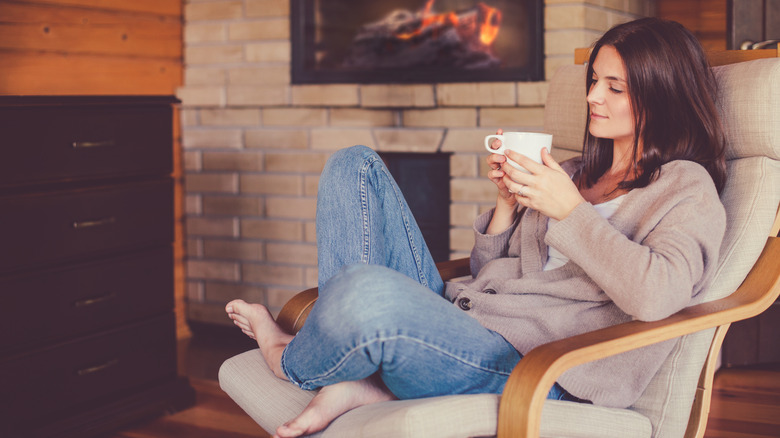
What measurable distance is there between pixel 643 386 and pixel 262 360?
2.11ft

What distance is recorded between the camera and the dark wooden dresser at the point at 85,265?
6.21 ft

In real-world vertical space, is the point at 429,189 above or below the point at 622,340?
above

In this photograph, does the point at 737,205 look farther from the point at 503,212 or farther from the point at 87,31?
the point at 87,31

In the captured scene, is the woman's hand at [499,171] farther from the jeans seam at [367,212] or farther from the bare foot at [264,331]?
the bare foot at [264,331]

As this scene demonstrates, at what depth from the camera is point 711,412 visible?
223cm

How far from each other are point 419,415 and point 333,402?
0.19 meters

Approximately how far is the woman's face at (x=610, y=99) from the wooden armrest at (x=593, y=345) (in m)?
0.34

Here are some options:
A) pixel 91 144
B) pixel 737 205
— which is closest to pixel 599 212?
pixel 737 205

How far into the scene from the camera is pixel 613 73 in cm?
143

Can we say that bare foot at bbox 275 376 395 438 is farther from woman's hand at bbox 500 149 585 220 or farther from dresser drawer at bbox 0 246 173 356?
dresser drawer at bbox 0 246 173 356

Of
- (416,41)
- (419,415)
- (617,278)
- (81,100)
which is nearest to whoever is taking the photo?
(419,415)

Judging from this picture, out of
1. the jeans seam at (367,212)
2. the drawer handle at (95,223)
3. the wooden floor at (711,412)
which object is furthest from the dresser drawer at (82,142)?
the jeans seam at (367,212)

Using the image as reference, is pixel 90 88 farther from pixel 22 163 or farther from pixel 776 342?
pixel 776 342

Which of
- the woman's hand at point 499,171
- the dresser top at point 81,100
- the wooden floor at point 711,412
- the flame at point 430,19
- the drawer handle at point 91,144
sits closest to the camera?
the woman's hand at point 499,171
